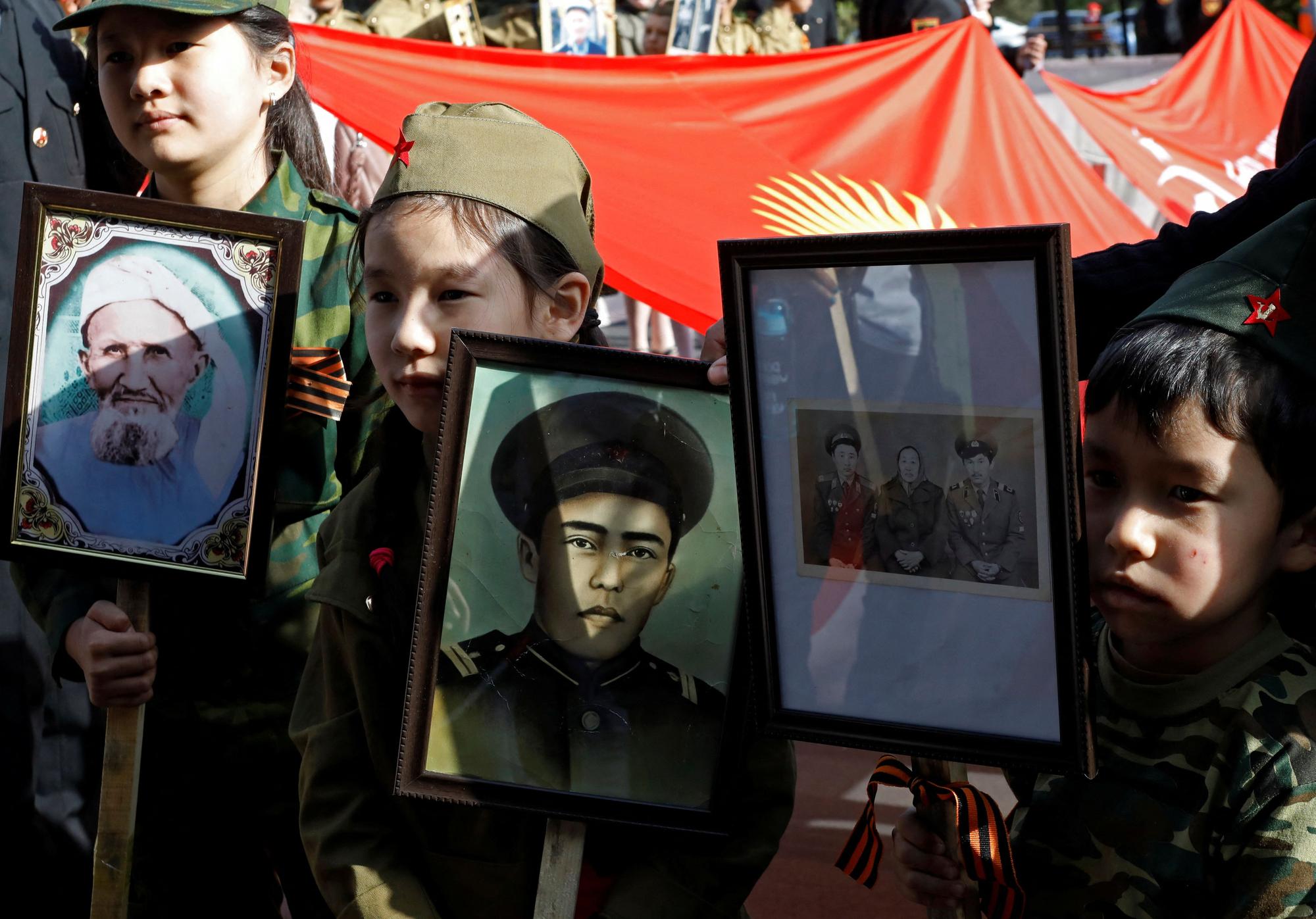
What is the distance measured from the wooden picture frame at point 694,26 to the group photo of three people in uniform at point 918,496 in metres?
5.78

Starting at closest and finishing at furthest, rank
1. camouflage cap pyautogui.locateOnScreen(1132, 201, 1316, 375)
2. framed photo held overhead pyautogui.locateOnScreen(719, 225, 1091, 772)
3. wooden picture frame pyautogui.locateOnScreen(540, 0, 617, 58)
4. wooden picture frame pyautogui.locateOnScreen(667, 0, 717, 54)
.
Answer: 1. framed photo held overhead pyautogui.locateOnScreen(719, 225, 1091, 772)
2. camouflage cap pyautogui.locateOnScreen(1132, 201, 1316, 375)
3. wooden picture frame pyautogui.locateOnScreen(540, 0, 617, 58)
4. wooden picture frame pyautogui.locateOnScreen(667, 0, 717, 54)

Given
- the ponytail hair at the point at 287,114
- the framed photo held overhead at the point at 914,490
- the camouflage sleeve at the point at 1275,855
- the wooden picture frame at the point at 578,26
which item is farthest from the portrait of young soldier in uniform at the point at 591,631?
the wooden picture frame at the point at 578,26

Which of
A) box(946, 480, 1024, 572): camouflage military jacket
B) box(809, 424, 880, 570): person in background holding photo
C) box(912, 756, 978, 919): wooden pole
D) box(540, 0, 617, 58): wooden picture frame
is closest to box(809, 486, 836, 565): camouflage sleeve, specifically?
box(809, 424, 880, 570): person in background holding photo

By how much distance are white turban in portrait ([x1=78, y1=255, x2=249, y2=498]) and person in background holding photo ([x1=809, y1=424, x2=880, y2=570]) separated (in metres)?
0.94

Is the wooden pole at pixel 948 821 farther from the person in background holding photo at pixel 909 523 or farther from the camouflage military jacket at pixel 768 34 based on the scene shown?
the camouflage military jacket at pixel 768 34

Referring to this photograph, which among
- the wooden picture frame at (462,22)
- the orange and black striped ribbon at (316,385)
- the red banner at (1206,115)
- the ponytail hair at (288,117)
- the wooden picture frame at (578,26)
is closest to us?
the orange and black striped ribbon at (316,385)

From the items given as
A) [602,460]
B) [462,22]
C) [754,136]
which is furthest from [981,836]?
[462,22]

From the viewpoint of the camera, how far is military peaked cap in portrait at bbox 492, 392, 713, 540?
143 cm

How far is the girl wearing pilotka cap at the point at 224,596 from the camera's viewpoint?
6.61ft

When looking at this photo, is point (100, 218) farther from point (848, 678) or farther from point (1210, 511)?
point (1210, 511)

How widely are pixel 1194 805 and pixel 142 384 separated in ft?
4.91

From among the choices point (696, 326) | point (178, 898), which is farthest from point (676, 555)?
point (696, 326)

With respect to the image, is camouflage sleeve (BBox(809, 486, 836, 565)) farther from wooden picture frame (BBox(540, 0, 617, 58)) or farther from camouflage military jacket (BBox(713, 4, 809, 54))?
camouflage military jacket (BBox(713, 4, 809, 54))

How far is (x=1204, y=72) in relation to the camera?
650 cm
